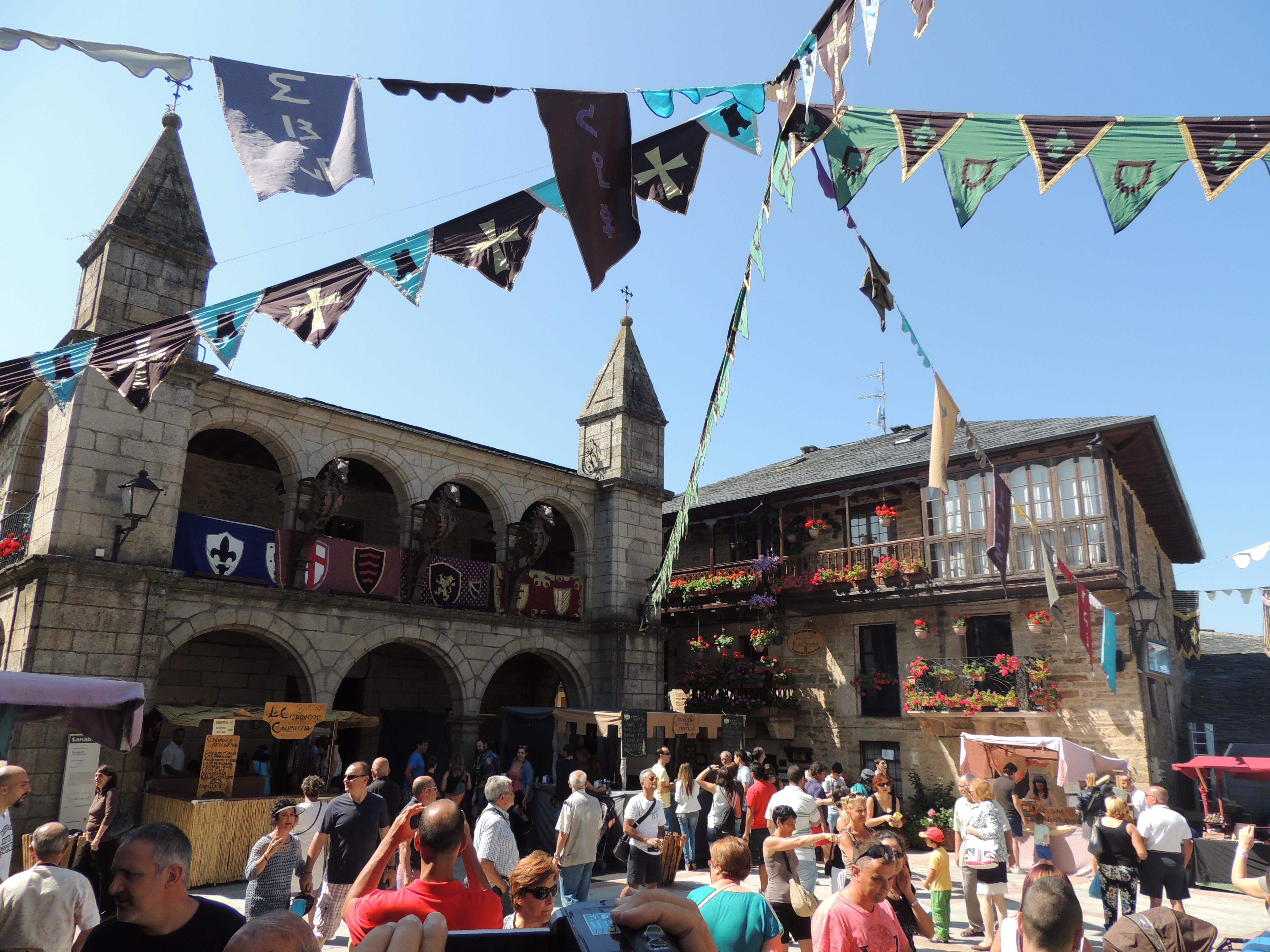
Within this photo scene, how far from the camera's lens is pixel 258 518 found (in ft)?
57.2

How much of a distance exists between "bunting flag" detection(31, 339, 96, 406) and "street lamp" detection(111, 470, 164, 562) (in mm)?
5894

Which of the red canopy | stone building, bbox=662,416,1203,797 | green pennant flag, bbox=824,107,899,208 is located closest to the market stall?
stone building, bbox=662,416,1203,797

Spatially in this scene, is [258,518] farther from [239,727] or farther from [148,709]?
[148,709]

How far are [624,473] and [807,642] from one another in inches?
231

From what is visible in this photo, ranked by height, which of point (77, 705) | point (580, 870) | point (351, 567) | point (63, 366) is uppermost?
point (63, 366)

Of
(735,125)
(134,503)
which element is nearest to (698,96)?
(735,125)

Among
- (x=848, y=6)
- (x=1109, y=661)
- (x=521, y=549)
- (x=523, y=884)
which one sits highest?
(x=848, y=6)

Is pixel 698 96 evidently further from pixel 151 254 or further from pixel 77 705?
pixel 151 254

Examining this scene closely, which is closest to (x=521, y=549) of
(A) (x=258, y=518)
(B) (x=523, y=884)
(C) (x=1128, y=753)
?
(A) (x=258, y=518)

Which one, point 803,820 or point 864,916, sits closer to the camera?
point 864,916

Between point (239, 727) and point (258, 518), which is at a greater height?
point (258, 518)

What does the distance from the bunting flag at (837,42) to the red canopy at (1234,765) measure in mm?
14116

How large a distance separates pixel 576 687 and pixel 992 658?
8388mm

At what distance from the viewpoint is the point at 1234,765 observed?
14195mm
